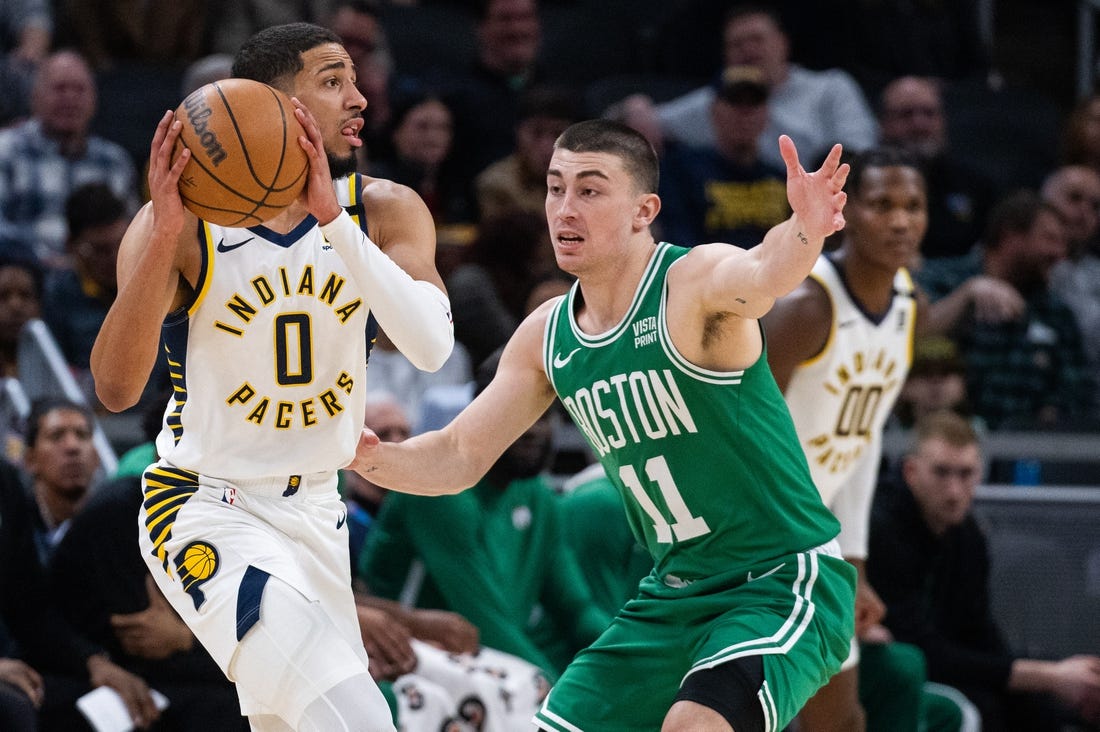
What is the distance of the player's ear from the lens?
16.3 ft

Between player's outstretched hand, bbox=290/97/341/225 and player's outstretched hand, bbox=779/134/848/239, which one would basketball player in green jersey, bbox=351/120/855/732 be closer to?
player's outstretched hand, bbox=779/134/848/239

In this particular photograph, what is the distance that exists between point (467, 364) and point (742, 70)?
119 inches

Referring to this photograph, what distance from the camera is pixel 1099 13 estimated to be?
13078mm

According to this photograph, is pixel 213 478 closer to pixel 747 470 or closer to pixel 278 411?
pixel 278 411

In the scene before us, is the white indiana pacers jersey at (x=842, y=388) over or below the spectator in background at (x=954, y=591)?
over

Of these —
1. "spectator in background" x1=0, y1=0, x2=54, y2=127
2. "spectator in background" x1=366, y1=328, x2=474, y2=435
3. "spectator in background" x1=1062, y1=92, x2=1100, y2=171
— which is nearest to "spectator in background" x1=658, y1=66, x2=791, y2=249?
"spectator in background" x1=366, y1=328, x2=474, y2=435

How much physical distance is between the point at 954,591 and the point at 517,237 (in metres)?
2.98

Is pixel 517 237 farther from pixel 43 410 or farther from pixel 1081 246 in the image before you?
pixel 1081 246

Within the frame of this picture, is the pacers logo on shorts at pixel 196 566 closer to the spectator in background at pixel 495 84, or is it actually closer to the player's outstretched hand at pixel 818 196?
the player's outstretched hand at pixel 818 196

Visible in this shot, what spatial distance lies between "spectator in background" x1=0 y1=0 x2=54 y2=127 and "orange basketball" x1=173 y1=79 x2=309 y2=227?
6554mm

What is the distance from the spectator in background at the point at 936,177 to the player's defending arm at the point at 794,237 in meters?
6.80

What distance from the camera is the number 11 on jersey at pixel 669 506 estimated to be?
479 centimetres

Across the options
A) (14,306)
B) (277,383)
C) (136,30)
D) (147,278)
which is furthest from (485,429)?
(136,30)

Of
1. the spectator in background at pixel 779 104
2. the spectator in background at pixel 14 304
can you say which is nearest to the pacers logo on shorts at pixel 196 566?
the spectator in background at pixel 14 304
